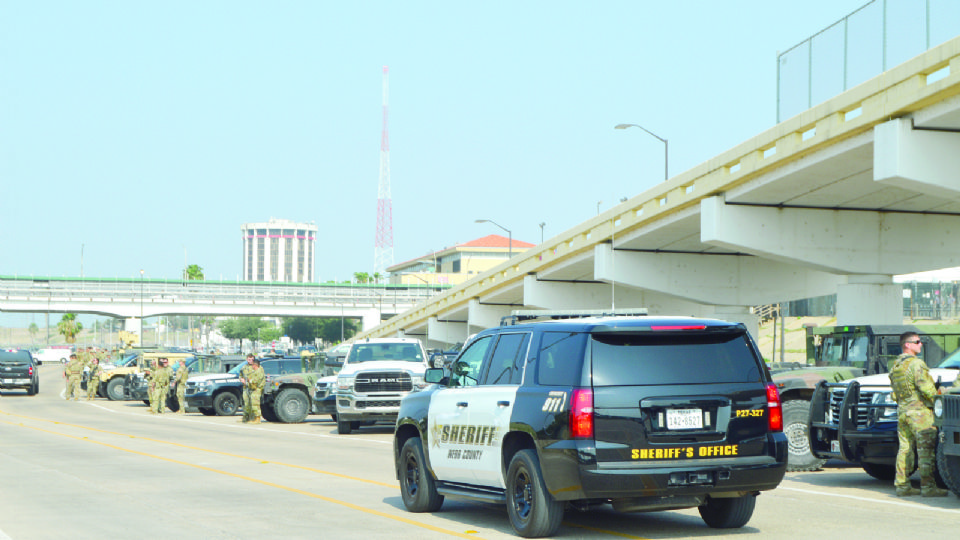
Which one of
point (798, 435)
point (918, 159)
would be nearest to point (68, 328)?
point (918, 159)

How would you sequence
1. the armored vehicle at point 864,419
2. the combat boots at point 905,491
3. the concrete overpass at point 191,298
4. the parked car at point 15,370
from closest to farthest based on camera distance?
the combat boots at point 905,491, the armored vehicle at point 864,419, the parked car at point 15,370, the concrete overpass at point 191,298

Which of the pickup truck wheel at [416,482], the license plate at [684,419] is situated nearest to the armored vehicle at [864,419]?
the license plate at [684,419]

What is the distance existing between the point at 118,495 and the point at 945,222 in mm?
23195

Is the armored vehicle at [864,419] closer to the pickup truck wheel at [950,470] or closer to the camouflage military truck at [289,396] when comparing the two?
the pickup truck wheel at [950,470]

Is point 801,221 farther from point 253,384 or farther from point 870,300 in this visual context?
point 253,384

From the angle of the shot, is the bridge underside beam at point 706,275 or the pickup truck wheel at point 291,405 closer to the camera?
the pickup truck wheel at point 291,405

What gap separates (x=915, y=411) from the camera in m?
11.5

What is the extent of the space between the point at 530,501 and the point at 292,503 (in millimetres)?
3681

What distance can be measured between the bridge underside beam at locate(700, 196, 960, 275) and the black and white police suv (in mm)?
19841

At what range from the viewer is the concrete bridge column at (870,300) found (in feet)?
94.5

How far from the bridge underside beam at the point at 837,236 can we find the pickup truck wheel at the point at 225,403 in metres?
14.0

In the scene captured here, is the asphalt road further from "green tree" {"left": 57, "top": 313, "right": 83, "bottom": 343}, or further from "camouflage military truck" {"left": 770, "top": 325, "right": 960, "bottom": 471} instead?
"green tree" {"left": 57, "top": 313, "right": 83, "bottom": 343}

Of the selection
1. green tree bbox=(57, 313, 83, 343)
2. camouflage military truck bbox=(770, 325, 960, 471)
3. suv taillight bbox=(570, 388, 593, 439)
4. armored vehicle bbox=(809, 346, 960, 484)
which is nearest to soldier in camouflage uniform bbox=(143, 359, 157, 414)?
camouflage military truck bbox=(770, 325, 960, 471)

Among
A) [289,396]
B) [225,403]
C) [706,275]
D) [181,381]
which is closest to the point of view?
[289,396]
